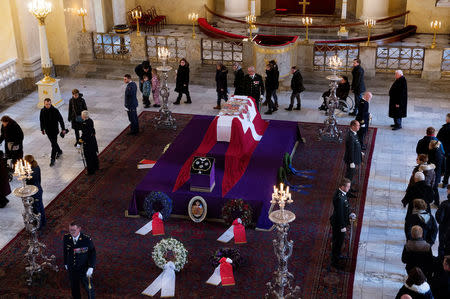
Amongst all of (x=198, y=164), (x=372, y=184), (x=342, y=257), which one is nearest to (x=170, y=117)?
(x=198, y=164)

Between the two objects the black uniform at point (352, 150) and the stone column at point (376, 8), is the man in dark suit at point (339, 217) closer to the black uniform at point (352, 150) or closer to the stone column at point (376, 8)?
the black uniform at point (352, 150)

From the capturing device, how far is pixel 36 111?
1742 cm

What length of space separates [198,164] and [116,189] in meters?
2.17

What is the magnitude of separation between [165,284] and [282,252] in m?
1.96

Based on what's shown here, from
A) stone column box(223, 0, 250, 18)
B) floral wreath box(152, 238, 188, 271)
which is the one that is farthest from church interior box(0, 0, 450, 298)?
stone column box(223, 0, 250, 18)

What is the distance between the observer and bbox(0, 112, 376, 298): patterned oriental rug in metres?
9.59

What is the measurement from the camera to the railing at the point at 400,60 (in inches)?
722

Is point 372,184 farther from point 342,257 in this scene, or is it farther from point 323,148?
point 342,257

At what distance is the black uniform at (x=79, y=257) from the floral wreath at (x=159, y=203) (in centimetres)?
281

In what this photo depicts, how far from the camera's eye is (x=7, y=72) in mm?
18625

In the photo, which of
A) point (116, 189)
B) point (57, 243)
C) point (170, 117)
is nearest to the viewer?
point (57, 243)

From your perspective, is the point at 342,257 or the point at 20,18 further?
the point at 20,18

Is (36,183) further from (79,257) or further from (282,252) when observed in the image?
(282,252)

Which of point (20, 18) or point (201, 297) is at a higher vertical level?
point (20, 18)
